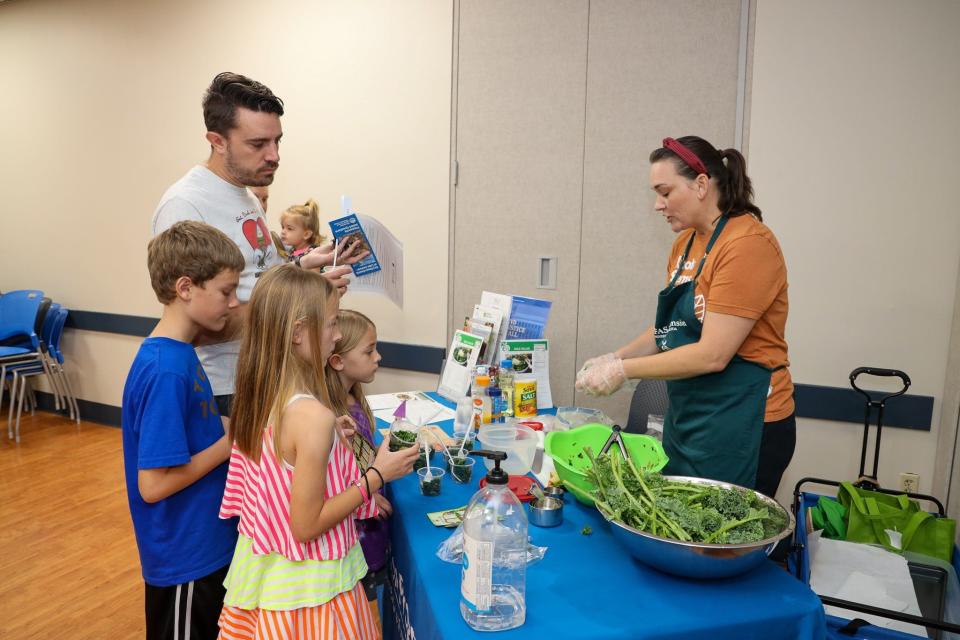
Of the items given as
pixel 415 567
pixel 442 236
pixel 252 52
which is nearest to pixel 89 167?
pixel 252 52

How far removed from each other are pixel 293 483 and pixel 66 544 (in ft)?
8.41

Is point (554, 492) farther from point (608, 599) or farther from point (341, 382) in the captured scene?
point (341, 382)

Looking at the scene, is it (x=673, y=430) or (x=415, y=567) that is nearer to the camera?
(x=415, y=567)

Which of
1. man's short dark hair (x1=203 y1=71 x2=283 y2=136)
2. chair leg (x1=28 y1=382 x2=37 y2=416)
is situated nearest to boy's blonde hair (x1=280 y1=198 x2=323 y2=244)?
man's short dark hair (x1=203 y1=71 x2=283 y2=136)

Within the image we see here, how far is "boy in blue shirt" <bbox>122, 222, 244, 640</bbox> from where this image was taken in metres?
1.42

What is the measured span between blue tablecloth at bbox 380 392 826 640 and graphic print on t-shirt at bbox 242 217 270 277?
110 centimetres

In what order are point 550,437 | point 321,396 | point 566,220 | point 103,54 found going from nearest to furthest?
point 321,396
point 550,437
point 566,220
point 103,54

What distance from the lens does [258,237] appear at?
6.45 ft

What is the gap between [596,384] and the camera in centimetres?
178

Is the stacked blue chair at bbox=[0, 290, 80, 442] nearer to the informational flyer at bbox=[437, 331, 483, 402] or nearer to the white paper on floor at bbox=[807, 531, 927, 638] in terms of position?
the informational flyer at bbox=[437, 331, 483, 402]

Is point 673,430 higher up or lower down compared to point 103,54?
lower down

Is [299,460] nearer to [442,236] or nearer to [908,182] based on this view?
[442,236]

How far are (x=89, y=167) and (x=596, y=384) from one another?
478 cm

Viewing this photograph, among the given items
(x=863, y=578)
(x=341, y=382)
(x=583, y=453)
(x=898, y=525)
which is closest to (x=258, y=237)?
(x=341, y=382)
